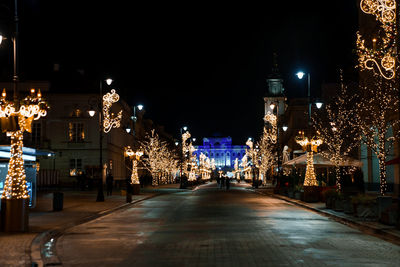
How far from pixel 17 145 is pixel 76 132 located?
165 ft

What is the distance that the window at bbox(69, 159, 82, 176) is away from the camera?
65500 millimetres

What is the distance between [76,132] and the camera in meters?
66.6

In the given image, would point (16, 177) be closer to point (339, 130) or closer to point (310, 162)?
point (310, 162)

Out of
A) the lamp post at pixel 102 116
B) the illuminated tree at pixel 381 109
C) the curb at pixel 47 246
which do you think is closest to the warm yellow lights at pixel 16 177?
the curb at pixel 47 246

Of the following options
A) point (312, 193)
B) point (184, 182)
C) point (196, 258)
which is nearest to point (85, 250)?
point (196, 258)

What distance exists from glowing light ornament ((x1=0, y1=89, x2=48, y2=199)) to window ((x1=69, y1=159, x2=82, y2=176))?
48846mm

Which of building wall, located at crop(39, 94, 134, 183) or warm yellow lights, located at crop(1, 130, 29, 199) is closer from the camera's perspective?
warm yellow lights, located at crop(1, 130, 29, 199)

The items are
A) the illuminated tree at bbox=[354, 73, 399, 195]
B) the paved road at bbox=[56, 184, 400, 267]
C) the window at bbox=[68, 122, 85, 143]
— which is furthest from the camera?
the window at bbox=[68, 122, 85, 143]

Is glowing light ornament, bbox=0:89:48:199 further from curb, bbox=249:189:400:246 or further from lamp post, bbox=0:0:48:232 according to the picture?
curb, bbox=249:189:400:246

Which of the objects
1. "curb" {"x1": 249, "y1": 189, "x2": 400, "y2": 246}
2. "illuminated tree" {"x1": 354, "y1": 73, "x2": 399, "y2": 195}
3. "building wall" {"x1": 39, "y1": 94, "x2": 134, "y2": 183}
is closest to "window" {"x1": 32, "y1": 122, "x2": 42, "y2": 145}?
"building wall" {"x1": 39, "y1": 94, "x2": 134, "y2": 183}

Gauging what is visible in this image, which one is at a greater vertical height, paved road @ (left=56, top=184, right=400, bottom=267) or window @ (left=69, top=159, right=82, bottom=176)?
window @ (left=69, top=159, right=82, bottom=176)

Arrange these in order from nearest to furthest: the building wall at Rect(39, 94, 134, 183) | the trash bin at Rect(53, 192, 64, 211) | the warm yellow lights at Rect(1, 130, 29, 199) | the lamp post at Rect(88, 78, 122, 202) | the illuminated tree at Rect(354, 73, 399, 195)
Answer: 1. the warm yellow lights at Rect(1, 130, 29, 199)
2. the illuminated tree at Rect(354, 73, 399, 195)
3. the trash bin at Rect(53, 192, 64, 211)
4. the lamp post at Rect(88, 78, 122, 202)
5. the building wall at Rect(39, 94, 134, 183)

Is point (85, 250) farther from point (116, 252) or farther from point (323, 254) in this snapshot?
point (323, 254)

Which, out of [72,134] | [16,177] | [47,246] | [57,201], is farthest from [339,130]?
[72,134]
